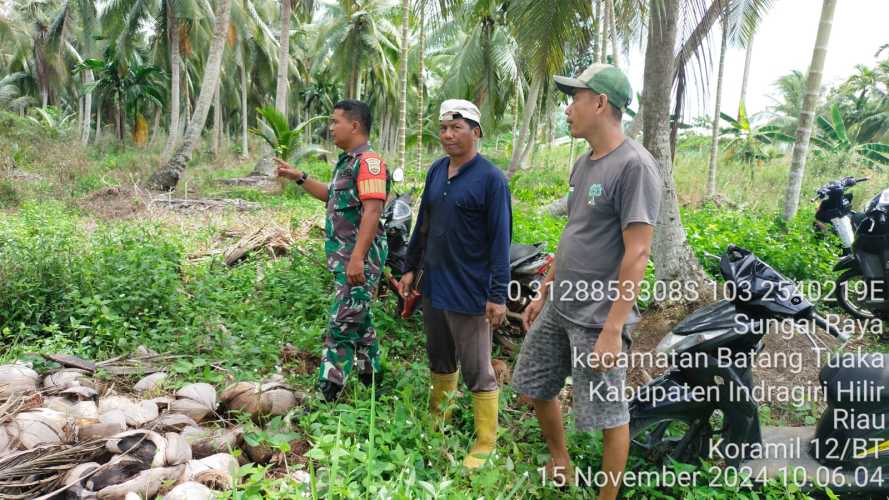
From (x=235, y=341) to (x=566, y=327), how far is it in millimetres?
2417

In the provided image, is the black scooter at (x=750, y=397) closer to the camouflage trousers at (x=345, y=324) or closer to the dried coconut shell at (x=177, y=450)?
the camouflage trousers at (x=345, y=324)

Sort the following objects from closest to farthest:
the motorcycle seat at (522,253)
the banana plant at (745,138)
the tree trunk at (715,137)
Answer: the motorcycle seat at (522,253) → the tree trunk at (715,137) → the banana plant at (745,138)

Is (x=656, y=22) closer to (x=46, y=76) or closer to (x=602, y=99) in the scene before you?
(x=602, y=99)

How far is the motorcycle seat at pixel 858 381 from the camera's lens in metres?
2.63

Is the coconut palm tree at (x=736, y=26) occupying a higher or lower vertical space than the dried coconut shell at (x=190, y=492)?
higher

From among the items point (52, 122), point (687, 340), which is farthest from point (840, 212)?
point (52, 122)

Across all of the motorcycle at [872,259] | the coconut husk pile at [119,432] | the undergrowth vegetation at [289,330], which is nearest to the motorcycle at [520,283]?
the undergrowth vegetation at [289,330]

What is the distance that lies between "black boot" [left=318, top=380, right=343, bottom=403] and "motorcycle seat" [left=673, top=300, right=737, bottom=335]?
5.98 feet

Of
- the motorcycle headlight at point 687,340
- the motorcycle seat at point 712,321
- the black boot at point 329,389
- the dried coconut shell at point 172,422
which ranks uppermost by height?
the motorcycle seat at point 712,321

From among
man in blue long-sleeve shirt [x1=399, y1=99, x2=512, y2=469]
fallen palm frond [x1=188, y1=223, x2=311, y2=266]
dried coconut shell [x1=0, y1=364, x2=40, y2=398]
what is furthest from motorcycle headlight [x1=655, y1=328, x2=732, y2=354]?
fallen palm frond [x1=188, y1=223, x2=311, y2=266]

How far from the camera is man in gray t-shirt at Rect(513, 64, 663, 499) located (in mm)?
2205

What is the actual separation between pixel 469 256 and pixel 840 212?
4.71m

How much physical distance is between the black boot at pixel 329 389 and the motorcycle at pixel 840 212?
16.3ft

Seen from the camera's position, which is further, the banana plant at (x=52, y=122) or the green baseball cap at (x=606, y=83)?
the banana plant at (x=52, y=122)
